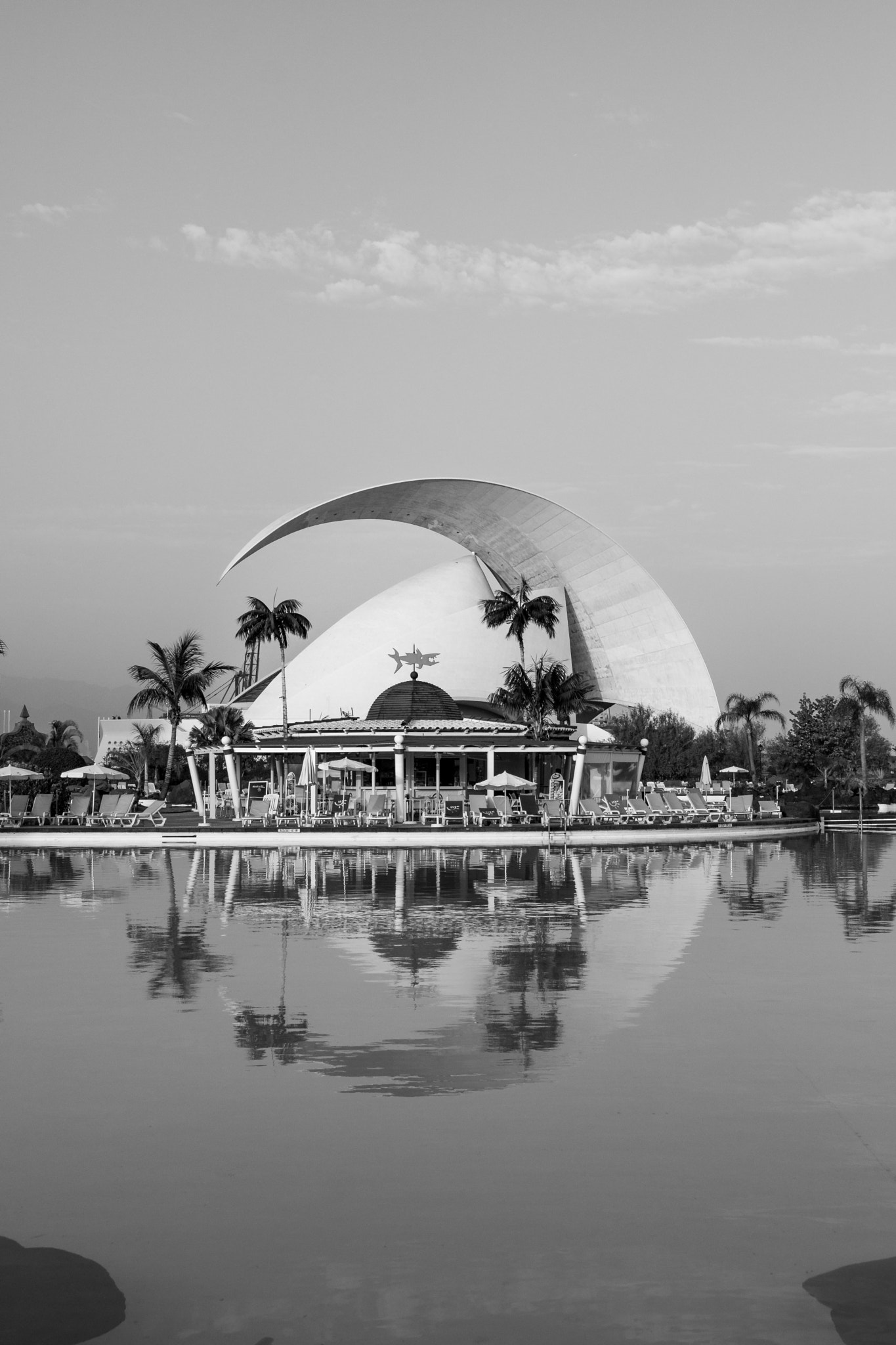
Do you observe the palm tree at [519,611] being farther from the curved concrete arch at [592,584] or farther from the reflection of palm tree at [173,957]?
the reflection of palm tree at [173,957]

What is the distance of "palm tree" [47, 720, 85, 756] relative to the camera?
306ft

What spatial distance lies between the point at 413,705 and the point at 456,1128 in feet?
123

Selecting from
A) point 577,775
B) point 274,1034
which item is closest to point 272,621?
point 577,775

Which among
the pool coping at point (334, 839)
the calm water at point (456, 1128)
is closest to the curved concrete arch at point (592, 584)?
the pool coping at point (334, 839)

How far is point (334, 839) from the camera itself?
29031mm

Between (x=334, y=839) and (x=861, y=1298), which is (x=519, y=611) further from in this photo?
(x=861, y=1298)

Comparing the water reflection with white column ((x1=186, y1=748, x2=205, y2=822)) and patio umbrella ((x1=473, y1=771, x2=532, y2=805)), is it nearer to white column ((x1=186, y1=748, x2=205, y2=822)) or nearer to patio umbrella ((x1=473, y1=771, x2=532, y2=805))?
patio umbrella ((x1=473, y1=771, x2=532, y2=805))

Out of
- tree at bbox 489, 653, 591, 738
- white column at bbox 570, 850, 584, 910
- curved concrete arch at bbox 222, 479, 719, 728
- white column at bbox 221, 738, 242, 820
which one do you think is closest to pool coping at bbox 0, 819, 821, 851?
white column at bbox 570, 850, 584, 910

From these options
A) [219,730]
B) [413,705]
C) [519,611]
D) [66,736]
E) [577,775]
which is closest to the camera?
[577,775]

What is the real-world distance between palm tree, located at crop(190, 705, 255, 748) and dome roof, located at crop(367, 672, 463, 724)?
171 inches

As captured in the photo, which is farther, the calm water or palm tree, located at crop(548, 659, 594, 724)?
palm tree, located at crop(548, 659, 594, 724)

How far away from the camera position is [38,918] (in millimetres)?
15062

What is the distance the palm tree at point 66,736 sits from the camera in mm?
93262

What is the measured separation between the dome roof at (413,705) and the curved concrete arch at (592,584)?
22624 mm
